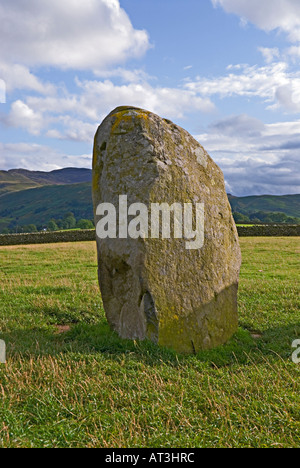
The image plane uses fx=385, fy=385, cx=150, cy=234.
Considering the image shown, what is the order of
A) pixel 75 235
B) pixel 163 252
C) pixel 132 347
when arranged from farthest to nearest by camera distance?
pixel 75 235 → pixel 163 252 → pixel 132 347

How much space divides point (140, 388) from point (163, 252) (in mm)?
2959

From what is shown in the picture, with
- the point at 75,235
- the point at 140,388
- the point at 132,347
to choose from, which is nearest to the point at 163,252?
the point at 132,347

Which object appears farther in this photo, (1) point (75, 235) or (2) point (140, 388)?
(1) point (75, 235)

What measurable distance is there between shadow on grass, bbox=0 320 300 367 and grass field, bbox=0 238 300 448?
26mm

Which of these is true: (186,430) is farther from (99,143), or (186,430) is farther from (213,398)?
(99,143)

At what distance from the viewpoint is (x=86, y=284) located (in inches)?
638

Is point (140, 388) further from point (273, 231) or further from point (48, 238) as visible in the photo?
point (273, 231)

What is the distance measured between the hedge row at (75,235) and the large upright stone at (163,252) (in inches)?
1481

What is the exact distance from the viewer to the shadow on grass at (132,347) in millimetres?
7719

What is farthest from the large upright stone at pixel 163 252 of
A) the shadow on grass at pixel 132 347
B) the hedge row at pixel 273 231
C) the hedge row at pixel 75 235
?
the hedge row at pixel 273 231

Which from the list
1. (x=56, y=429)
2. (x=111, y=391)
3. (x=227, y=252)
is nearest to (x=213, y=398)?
(x=111, y=391)

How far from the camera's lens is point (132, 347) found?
8117mm

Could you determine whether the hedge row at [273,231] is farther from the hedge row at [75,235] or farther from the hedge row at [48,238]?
the hedge row at [48,238]
